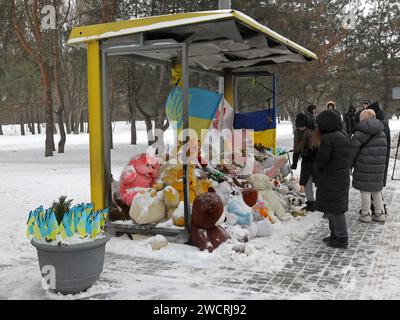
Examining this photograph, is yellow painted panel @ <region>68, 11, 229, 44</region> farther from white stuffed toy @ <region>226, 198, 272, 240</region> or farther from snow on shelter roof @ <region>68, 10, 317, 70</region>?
white stuffed toy @ <region>226, 198, 272, 240</region>

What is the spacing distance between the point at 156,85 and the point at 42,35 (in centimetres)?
500

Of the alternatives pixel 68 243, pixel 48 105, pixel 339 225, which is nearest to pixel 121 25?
pixel 68 243

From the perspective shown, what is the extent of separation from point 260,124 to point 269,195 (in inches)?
121

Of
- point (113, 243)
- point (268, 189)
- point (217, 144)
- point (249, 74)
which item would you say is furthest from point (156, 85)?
point (113, 243)

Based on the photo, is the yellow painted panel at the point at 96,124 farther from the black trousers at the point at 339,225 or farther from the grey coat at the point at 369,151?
the grey coat at the point at 369,151

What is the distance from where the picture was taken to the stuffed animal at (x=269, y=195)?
701 cm

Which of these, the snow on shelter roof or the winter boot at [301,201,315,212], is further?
the winter boot at [301,201,315,212]

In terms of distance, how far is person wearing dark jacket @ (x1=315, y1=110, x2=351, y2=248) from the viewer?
534 centimetres

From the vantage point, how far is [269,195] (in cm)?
710

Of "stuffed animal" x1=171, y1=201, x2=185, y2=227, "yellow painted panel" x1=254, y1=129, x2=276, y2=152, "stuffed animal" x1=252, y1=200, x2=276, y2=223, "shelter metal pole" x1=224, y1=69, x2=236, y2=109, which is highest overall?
"shelter metal pole" x1=224, y1=69, x2=236, y2=109

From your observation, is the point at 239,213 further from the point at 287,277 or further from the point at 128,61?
the point at 128,61

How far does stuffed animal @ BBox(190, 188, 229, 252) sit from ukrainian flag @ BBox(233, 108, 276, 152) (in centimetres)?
472

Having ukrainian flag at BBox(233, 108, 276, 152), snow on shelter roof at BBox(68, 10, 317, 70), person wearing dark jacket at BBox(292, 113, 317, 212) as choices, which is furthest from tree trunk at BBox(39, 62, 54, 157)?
person wearing dark jacket at BBox(292, 113, 317, 212)

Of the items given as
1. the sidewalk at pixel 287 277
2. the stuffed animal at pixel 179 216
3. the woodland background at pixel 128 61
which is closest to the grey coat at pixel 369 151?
the sidewalk at pixel 287 277
